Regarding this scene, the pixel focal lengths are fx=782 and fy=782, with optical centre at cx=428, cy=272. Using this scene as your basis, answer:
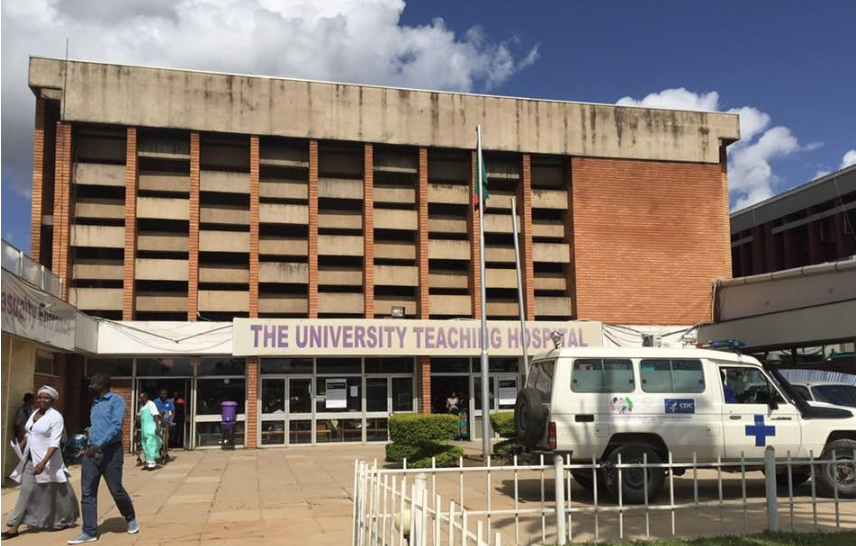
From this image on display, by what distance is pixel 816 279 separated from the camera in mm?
23156

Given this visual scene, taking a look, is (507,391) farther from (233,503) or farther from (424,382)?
(233,503)

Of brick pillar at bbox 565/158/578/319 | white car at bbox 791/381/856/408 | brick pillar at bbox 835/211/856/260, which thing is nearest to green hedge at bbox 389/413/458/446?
white car at bbox 791/381/856/408

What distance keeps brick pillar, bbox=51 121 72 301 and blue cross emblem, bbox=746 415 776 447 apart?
19135 millimetres

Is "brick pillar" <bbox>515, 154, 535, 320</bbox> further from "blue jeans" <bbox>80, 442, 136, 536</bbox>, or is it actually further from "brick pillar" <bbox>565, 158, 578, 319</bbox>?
"blue jeans" <bbox>80, 442, 136, 536</bbox>

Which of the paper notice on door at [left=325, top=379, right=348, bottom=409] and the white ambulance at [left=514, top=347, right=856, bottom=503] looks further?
the paper notice on door at [left=325, top=379, right=348, bottom=409]

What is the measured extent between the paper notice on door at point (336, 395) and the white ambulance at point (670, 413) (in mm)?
12937

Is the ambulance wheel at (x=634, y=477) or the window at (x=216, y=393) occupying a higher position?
the window at (x=216, y=393)

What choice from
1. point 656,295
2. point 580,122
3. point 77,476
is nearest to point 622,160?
point 580,122

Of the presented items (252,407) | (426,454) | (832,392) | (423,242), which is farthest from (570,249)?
(426,454)

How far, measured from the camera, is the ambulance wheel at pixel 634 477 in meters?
11.3

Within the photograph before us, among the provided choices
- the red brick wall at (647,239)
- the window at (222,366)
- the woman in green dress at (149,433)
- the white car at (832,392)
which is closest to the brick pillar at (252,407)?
the window at (222,366)

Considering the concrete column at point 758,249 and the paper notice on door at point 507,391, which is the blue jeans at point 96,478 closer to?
the paper notice on door at point 507,391

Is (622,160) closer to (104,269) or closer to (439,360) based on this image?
(439,360)

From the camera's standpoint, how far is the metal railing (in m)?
14.4
